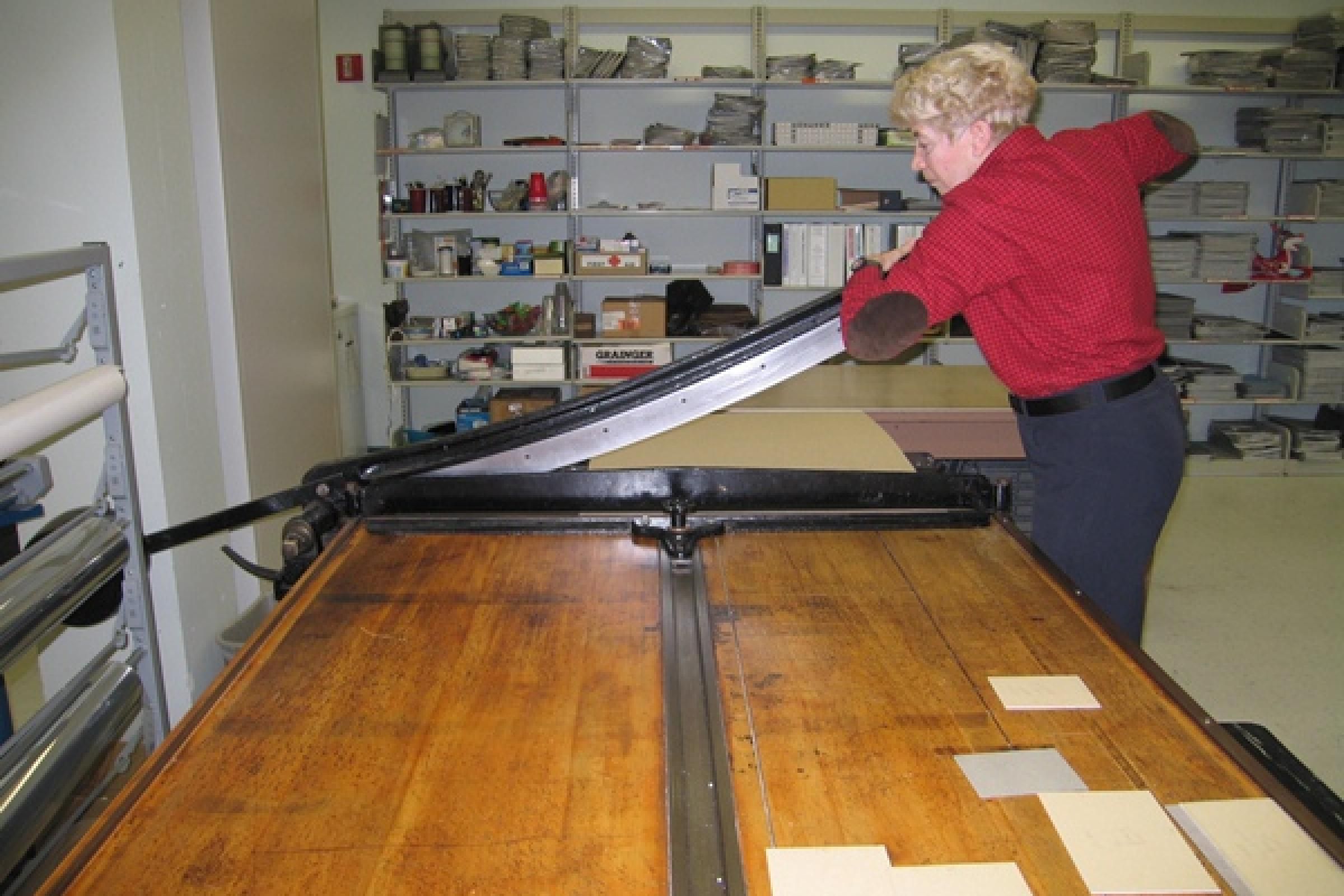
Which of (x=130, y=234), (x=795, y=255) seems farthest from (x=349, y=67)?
(x=130, y=234)

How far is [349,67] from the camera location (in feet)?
19.3

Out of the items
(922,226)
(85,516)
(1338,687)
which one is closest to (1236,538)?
(1338,687)

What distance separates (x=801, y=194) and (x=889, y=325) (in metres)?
4.04

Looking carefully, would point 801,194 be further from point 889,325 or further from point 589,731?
point 589,731

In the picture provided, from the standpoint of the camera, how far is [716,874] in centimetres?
102

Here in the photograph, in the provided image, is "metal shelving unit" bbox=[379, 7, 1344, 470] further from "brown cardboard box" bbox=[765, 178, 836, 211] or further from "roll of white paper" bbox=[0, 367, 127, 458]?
"roll of white paper" bbox=[0, 367, 127, 458]

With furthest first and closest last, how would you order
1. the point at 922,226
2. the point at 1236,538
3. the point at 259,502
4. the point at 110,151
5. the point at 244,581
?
1. the point at 922,226
2. the point at 1236,538
3. the point at 244,581
4. the point at 110,151
5. the point at 259,502

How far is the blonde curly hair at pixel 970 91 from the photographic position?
73.2 inches

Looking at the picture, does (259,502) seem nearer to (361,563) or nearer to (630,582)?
(361,563)

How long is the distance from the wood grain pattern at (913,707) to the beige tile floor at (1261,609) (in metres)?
1.74

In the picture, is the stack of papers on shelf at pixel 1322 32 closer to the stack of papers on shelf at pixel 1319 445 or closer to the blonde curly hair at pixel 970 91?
the stack of papers on shelf at pixel 1319 445

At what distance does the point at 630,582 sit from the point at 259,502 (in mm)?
816

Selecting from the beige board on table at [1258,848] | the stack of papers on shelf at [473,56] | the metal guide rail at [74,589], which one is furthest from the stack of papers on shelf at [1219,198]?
the metal guide rail at [74,589]

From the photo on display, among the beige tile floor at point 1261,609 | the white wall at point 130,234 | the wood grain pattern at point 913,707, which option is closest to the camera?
the wood grain pattern at point 913,707
